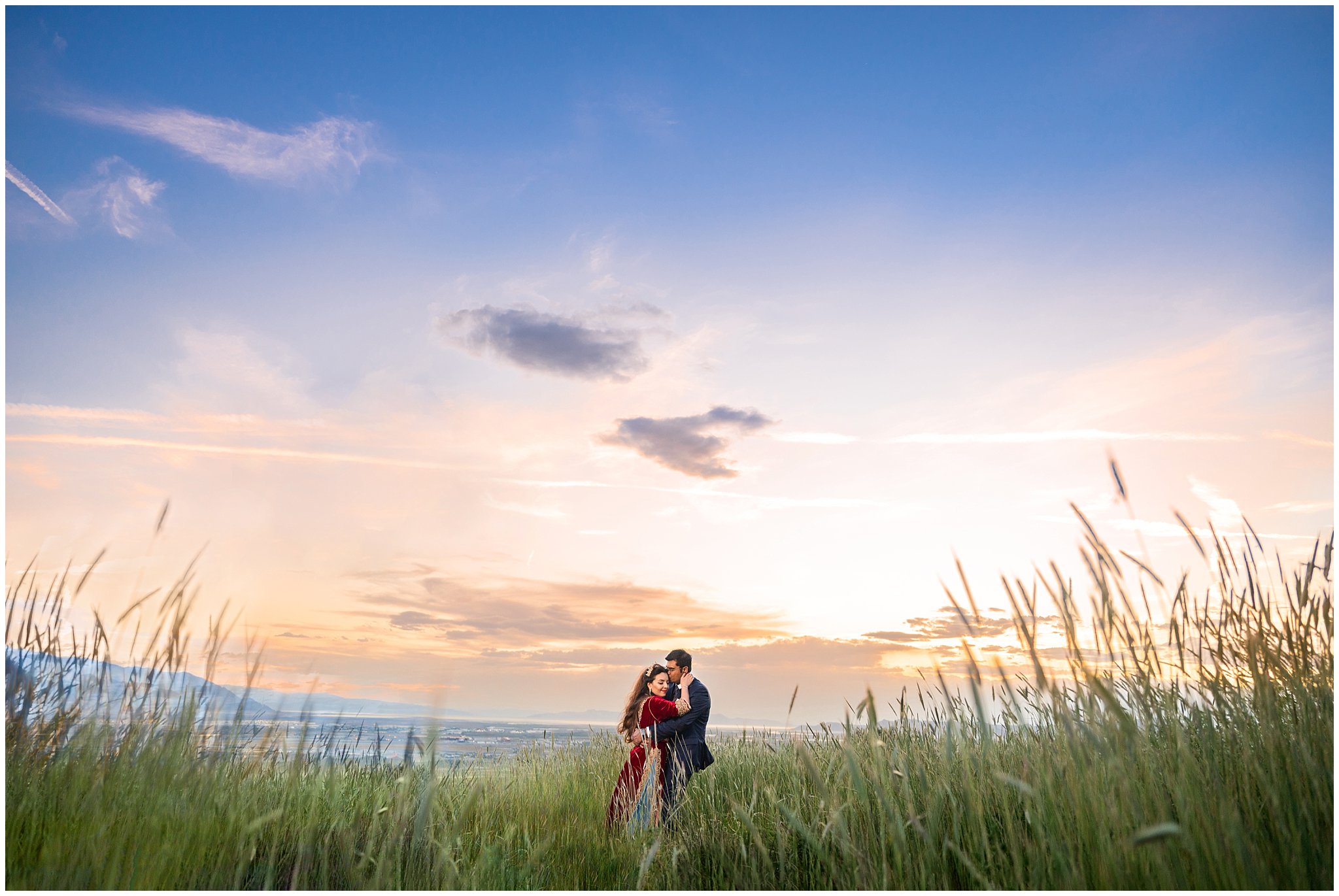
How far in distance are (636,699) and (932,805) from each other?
384 centimetres

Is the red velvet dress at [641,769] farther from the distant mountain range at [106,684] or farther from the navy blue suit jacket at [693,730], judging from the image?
the distant mountain range at [106,684]

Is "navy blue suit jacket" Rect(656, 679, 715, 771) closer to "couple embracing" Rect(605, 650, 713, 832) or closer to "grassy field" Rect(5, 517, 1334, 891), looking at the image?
"couple embracing" Rect(605, 650, 713, 832)

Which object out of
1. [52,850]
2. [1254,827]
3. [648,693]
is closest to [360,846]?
[52,850]

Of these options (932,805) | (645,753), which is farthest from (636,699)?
(932,805)

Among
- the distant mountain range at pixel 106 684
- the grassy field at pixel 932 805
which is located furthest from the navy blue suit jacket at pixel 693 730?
the distant mountain range at pixel 106 684

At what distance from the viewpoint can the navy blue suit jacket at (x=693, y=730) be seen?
6910mm

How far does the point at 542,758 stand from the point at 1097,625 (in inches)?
280

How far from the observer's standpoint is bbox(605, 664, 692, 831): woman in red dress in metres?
6.53

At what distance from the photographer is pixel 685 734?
23.0ft

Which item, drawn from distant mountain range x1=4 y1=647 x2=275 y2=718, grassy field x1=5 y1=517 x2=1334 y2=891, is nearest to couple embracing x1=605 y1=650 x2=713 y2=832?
grassy field x1=5 y1=517 x2=1334 y2=891

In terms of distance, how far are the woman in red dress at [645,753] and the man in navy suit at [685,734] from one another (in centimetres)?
6

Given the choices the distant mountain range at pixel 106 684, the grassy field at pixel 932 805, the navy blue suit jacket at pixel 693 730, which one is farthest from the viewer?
the navy blue suit jacket at pixel 693 730

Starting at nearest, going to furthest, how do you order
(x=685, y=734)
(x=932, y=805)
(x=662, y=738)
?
(x=932, y=805) → (x=662, y=738) → (x=685, y=734)

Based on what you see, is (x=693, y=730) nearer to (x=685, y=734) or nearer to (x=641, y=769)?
(x=685, y=734)
